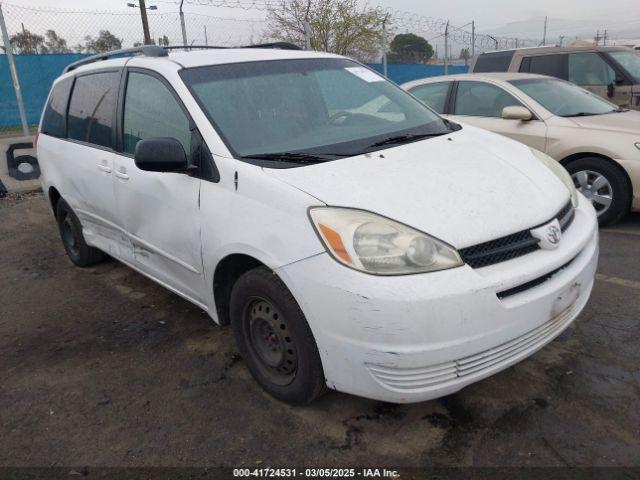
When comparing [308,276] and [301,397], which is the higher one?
[308,276]

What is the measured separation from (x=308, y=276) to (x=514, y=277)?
838 millimetres

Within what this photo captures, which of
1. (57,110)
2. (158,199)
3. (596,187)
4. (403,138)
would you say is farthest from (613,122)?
(57,110)

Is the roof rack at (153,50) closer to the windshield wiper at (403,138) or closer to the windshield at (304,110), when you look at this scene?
the windshield at (304,110)

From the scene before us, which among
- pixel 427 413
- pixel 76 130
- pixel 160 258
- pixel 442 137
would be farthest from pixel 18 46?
pixel 427 413

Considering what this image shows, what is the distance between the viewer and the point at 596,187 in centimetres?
512

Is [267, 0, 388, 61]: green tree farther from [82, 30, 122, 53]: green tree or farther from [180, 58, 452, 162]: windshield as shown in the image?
[180, 58, 452, 162]: windshield

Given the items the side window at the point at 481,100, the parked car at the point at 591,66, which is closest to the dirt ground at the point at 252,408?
the side window at the point at 481,100

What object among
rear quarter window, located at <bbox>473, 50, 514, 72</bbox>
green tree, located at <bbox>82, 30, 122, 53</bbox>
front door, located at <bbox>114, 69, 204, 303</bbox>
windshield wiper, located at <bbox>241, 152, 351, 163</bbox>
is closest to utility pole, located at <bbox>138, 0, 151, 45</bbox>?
green tree, located at <bbox>82, 30, 122, 53</bbox>

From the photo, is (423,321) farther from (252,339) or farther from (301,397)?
(252,339)

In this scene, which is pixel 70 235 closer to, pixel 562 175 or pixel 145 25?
pixel 562 175

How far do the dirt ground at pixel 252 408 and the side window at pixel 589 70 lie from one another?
5274 mm

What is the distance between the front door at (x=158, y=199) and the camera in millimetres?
2904

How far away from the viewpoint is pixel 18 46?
527 inches

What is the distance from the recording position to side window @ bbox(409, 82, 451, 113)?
641 centimetres
